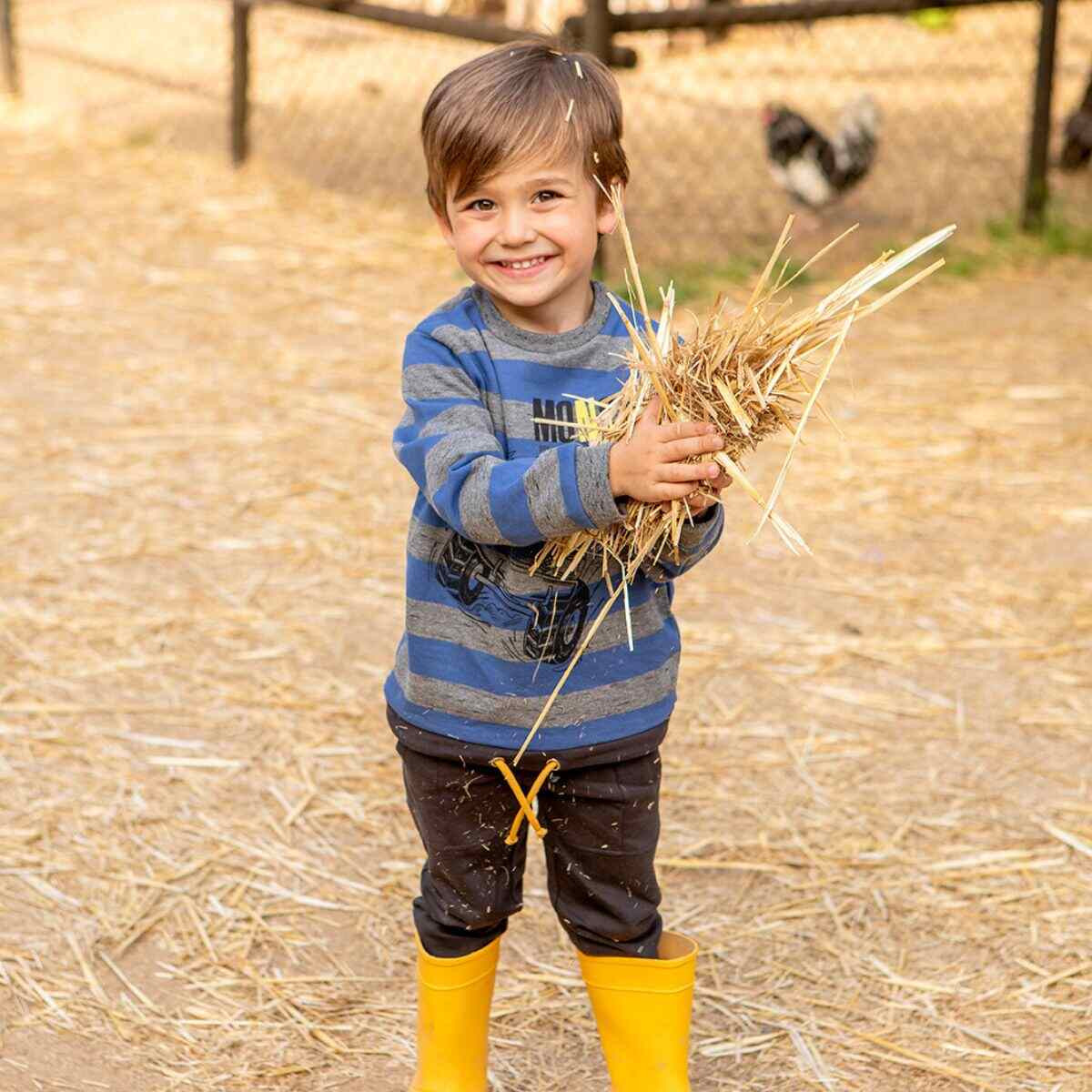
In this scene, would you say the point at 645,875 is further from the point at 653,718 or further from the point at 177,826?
the point at 177,826

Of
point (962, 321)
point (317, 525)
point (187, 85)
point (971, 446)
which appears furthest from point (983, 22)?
point (317, 525)

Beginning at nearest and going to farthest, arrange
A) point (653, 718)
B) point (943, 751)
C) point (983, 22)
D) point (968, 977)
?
1. point (653, 718)
2. point (968, 977)
3. point (943, 751)
4. point (983, 22)

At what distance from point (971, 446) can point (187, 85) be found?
6.63 metres

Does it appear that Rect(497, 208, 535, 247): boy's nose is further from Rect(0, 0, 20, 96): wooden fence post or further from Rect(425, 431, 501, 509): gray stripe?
Rect(0, 0, 20, 96): wooden fence post

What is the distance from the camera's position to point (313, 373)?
5.97m

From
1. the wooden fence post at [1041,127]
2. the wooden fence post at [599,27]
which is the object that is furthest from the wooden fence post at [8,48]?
the wooden fence post at [1041,127]

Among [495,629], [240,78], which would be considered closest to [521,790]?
[495,629]

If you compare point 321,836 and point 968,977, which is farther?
point 321,836

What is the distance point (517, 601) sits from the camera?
2186 millimetres

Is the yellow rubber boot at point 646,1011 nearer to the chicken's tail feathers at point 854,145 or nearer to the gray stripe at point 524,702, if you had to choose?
the gray stripe at point 524,702

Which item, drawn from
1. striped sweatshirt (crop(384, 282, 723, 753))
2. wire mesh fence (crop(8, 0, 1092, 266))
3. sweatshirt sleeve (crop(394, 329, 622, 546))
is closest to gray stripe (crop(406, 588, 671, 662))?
striped sweatshirt (crop(384, 282, 723, 753))

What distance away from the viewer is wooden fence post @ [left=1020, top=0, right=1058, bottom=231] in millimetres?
7199

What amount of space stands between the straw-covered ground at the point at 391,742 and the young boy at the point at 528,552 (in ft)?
1.53

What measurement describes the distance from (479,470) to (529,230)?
33 centimetres
